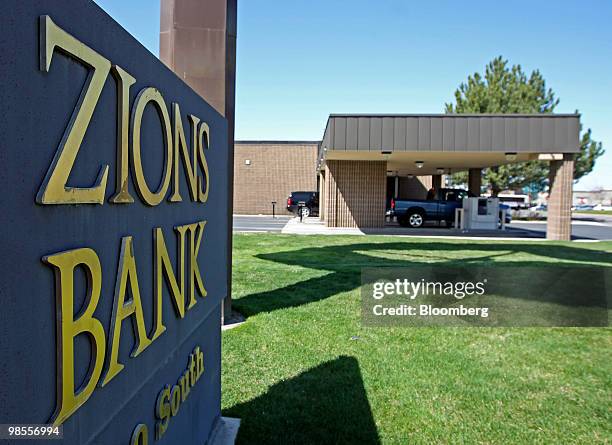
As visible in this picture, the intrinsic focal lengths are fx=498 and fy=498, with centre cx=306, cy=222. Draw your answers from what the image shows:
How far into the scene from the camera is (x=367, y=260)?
1194cm

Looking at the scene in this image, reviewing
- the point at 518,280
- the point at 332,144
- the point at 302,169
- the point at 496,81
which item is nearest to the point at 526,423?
the point at 518,280

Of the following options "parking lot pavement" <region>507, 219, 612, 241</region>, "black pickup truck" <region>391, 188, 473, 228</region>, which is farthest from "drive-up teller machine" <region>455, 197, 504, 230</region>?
"parking lot pavement" <region>507, 219, 612, 241</region>

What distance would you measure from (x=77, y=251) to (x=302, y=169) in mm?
37533

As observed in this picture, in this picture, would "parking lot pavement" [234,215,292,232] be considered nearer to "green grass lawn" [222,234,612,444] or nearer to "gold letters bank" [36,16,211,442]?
"green grass lawn" [222,234,612,444]

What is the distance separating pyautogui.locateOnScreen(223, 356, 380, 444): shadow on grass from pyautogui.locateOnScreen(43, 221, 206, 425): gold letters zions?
1773mm

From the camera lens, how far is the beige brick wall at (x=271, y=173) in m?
38.2

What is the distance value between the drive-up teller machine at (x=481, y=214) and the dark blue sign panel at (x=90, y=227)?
2204cm

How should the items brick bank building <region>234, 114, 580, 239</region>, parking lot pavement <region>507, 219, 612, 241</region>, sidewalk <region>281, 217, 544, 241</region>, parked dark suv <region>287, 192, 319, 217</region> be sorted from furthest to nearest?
parked dark suv <region>287, 192, 319, 217</region>
parking lot pavement <region>507, 219, 612, 241</region>
sidewalk <region>281, 217, 544, 241</region>
brick bank building <region>234, 114, 580, 239</region>

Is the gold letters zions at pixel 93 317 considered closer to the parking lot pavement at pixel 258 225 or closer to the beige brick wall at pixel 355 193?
the parking lot pavement at pixel 258 225

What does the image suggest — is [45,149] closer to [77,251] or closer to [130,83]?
[77,251]

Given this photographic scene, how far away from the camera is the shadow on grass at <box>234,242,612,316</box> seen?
7.64 metres

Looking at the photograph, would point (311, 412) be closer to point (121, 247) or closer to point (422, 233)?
point (121, 247)

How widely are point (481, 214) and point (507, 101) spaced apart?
23.7 m

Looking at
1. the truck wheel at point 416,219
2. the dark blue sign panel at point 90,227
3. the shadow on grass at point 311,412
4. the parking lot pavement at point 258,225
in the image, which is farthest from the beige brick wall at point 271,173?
the dark blue sign panel at point 90,227
